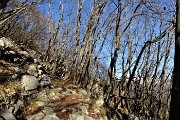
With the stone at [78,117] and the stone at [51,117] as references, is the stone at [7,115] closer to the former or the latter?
the stone at [51,117]

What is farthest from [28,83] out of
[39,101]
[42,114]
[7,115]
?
[7,115]

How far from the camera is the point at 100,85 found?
13.7 m

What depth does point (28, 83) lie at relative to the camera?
9836 millimetres

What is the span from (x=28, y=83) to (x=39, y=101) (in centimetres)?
100

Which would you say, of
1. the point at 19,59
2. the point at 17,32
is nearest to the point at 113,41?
the point at 19,59

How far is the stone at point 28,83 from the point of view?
9.71 meters

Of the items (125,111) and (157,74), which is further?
(157,74)

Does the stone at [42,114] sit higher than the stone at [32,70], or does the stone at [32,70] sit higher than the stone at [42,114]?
the stone at [32,70]

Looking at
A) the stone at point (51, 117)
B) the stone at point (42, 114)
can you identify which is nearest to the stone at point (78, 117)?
the stone at point (51, 117)

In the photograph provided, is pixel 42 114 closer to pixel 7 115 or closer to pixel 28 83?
pixel 7 115

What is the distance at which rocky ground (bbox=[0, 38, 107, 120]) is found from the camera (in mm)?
8172

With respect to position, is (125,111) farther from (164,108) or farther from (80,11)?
(80,11)

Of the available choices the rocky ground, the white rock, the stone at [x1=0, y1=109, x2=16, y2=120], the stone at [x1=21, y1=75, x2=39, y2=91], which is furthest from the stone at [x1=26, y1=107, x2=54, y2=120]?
the white rock

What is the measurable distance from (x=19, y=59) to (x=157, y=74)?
636 cm
